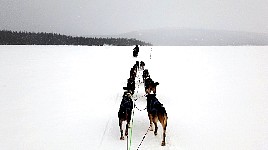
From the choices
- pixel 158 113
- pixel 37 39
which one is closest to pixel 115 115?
pixel 158 113

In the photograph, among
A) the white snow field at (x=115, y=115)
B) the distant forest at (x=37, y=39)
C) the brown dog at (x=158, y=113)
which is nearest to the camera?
the brown dog at (x=158, y=113)

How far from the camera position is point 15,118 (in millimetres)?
7922

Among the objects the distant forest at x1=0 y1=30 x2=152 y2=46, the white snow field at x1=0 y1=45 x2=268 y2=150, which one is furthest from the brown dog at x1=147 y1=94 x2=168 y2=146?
the distant forest at x1=0 y1=30 x2=152 y2=46

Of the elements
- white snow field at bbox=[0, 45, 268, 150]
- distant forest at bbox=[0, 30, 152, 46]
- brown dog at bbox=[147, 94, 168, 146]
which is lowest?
white snow field at bbox=[0, 45, 268, 150]

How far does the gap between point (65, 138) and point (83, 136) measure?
0.42 metres

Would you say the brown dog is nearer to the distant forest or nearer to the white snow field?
the white snow field

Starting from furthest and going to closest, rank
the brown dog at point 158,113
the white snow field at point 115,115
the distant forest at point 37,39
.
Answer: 1. the distant forest at point 37,39
2. the white snow field at point 115,115
3. the brown dog at point 158,113

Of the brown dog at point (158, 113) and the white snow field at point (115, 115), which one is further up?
the brown dog at point (158, 113)

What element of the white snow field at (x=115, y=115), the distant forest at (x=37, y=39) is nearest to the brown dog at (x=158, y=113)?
the white snow field at (x=115, y=115)

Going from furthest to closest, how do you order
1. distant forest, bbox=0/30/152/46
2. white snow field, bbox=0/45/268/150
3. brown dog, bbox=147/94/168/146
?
distant forest, bbox=0/30/152/46, white snow field, bbox=0/45/268/150, brown dog, bbox=147/94/168/146

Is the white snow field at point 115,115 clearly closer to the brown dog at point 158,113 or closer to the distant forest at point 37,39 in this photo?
the brown dog at point 158,113

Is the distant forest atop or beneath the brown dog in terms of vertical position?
atop

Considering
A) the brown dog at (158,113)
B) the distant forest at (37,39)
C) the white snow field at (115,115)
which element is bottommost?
the white snow field at (115,115)

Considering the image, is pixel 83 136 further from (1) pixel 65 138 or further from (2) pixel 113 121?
(2) pixel 113 121
